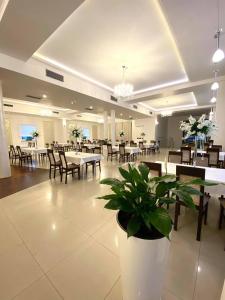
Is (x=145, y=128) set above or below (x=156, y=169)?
above

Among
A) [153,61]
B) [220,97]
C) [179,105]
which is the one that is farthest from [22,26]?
[179,105]

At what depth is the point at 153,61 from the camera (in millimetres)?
4719

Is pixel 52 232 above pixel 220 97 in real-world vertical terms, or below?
below

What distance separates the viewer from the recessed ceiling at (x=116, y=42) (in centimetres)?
282

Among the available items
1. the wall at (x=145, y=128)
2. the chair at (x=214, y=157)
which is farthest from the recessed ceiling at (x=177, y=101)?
the chair at (x=214, y=157)

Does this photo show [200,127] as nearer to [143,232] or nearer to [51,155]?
[143,232]

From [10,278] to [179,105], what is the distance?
12.7 meters

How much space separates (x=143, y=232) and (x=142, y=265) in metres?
0.20

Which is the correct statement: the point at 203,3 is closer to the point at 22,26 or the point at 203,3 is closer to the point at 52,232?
the point at 22,26

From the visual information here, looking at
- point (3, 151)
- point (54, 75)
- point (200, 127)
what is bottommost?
point (3, 151)

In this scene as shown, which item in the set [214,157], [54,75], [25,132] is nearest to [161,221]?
[214,157]

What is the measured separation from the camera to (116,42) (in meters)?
3.76

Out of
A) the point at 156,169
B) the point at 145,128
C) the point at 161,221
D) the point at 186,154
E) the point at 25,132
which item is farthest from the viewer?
the point at 145,128

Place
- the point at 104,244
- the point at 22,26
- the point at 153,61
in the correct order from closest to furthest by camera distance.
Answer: the point at 104,244
the point at 22,26
the point at 153,61
